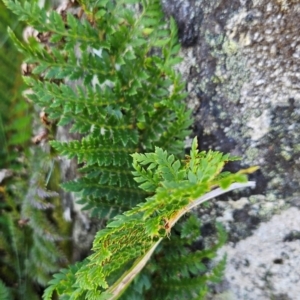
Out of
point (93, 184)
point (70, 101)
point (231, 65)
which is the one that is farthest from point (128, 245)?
point (231, 65)

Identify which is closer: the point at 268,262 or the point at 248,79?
the point at 248,79

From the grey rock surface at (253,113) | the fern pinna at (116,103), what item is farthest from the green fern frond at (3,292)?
the grey rock surface at (253,113)

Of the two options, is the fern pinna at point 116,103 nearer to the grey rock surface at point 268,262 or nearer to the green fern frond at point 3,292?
the grey rock surface at point 268,262

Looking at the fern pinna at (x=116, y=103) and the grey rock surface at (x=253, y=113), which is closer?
the grey rock surface at (x=253, y=113)

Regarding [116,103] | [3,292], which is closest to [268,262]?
[116,103]

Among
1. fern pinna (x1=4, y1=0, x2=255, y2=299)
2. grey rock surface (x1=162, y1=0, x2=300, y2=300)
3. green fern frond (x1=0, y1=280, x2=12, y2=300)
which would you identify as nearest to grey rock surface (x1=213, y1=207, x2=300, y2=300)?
grey rock surface (x1=162, y1=0, x2=300, y2=300)

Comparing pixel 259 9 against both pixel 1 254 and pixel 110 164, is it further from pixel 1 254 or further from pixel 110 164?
pixel 1 254

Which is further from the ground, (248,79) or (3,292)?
(248,79)

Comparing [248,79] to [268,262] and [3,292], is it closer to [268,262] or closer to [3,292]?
[268,262]

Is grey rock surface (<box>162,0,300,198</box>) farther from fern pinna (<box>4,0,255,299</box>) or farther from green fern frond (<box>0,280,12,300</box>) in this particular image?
green fern frond (<box>0,280,12,300</box>)

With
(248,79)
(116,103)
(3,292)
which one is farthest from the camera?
(3,292)

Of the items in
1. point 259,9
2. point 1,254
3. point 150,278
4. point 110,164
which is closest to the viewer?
point 259,9
